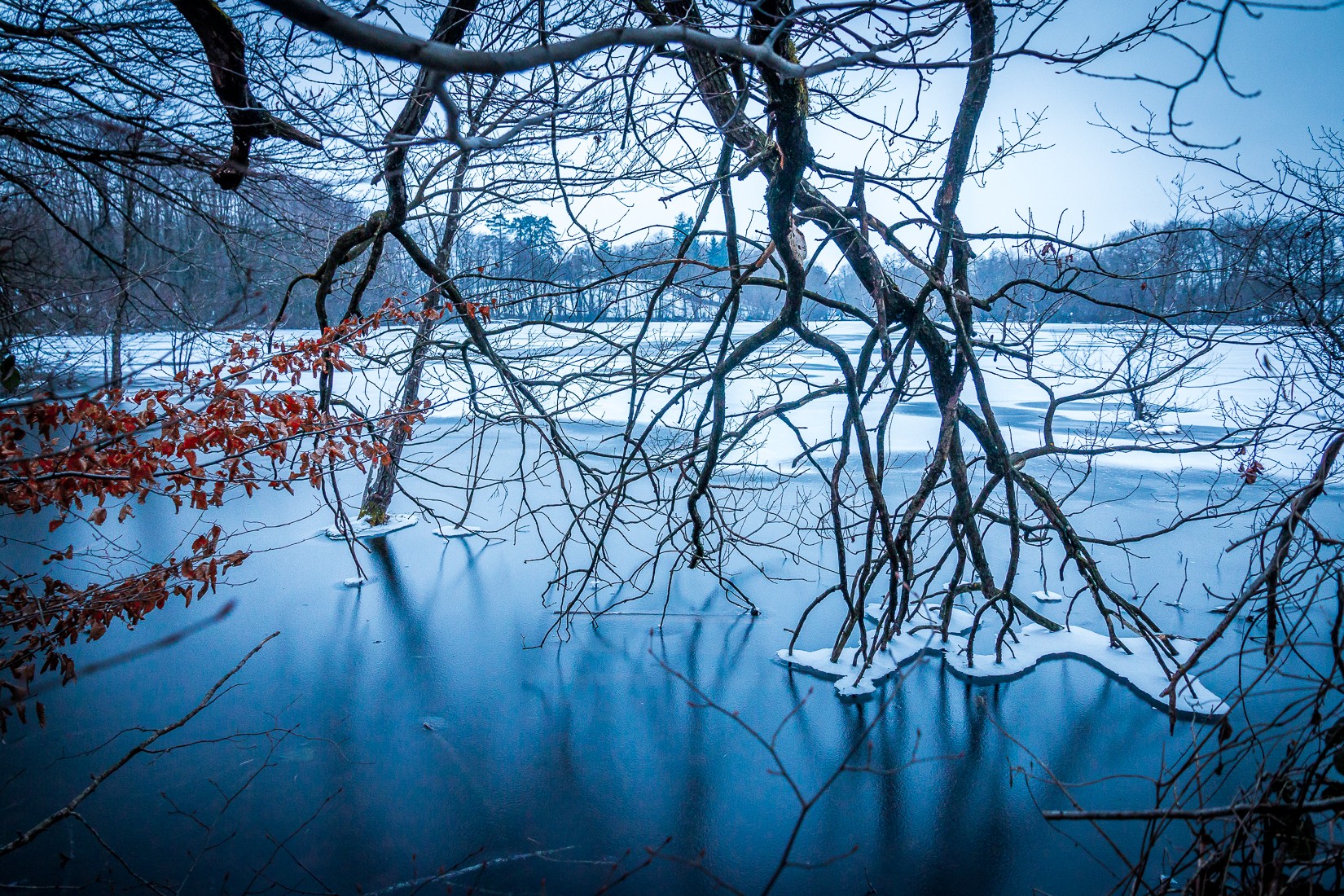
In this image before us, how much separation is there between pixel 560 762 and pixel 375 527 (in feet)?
16.9

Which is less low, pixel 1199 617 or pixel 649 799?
pixel 1199 617

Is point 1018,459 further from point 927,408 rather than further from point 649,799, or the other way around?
point 927,408

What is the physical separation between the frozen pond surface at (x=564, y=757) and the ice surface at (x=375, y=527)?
1905 mm

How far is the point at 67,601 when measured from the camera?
265 cm

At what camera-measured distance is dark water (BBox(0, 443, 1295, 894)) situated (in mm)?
3184

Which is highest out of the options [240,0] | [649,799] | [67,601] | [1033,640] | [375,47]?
[240,0]

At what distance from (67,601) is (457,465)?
8.00 meters

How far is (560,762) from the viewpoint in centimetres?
400

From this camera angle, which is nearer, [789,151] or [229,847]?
[789,151]

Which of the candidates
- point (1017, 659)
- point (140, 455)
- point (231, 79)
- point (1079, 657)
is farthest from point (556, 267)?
point (1079, 657)

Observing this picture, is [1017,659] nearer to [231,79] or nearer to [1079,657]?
[1079,657]

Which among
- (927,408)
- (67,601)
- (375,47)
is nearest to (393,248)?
(67,601)

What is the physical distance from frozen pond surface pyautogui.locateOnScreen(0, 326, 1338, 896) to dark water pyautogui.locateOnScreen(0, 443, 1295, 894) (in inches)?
0.6

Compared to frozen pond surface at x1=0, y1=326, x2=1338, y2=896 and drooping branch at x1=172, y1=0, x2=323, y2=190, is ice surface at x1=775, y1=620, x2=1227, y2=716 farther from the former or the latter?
drooping branch at x1=172, y1=0, x2=323, y2=190
